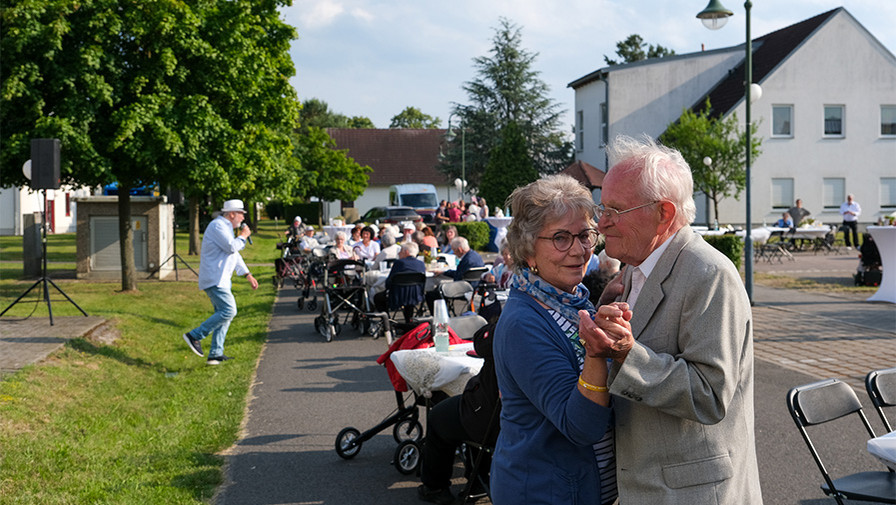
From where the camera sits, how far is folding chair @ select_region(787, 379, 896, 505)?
411 cm

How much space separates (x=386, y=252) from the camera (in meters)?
15.0

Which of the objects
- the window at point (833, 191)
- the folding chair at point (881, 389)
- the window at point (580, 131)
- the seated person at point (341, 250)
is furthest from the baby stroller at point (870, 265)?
the window at point (580, 131)

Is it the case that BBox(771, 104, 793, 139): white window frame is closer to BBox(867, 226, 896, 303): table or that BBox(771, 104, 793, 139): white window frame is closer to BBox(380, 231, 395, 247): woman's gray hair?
BBox(867, 226, 896, 303): table

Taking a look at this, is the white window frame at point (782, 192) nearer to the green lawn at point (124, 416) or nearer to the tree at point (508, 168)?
the tree at point (508, 168)

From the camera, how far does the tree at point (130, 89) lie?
15.2 metres

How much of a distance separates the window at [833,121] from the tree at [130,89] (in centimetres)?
2958

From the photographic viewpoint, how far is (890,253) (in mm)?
15242

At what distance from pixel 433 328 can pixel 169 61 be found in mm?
11401

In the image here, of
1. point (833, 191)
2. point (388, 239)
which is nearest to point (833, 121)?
point (833, 191)

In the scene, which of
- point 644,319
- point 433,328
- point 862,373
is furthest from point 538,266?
point 862,373

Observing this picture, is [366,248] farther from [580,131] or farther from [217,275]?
[580,131]

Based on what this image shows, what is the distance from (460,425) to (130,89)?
43.4 ft

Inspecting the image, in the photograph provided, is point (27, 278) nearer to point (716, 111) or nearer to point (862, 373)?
point (862, 373)

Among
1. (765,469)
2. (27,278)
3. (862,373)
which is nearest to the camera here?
(765,469)
